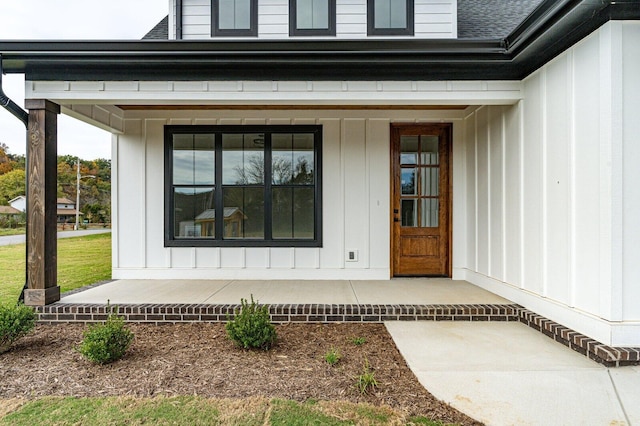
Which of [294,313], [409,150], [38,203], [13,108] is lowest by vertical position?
[294,313]

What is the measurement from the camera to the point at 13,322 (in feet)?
10.1

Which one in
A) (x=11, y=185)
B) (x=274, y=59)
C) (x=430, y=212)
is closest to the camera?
(x=274, y=59)

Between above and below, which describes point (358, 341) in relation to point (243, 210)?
below

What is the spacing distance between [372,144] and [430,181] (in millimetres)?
1105

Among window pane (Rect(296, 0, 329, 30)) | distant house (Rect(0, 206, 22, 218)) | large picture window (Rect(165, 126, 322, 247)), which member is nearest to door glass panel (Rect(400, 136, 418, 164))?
large picture window (Rect(165, 126, 322, 247))

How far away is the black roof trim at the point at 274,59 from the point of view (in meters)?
3.73

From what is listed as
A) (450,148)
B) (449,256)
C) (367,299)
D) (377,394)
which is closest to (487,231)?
(449,256)

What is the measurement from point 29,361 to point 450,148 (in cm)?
568

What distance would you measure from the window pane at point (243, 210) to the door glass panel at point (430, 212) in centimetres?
258

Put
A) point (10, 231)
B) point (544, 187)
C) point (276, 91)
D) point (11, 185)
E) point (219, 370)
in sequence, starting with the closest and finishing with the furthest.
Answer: point (219, 370) → point (544, 187) → point (276, 91) → point (10, 231) → point (11, 185)

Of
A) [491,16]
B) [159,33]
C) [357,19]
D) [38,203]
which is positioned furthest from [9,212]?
[491,16]

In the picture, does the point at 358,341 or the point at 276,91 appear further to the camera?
the point at 276,91

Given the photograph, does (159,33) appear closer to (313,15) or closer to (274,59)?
(313,15)

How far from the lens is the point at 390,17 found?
17.6ft
